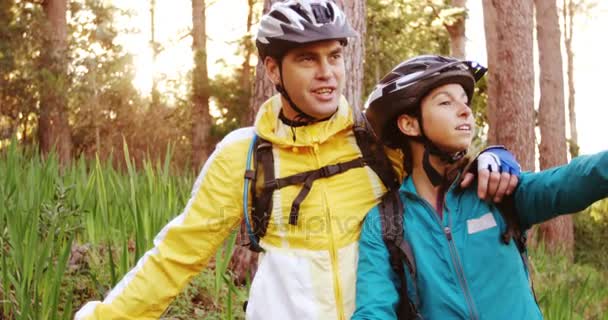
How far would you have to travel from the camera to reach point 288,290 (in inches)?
93.3

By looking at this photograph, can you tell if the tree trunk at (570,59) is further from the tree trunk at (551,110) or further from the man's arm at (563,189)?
the man's arm at (563,189)

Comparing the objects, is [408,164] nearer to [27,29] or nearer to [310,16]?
[310,16]

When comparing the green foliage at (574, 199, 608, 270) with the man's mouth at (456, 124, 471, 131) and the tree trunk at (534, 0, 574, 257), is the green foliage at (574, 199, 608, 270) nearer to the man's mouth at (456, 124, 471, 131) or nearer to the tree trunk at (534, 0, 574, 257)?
the tree trunk at (534, 0, 574, 257)

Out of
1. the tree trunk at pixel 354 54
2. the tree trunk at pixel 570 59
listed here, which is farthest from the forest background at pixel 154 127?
the tree trunk at pixel 570 59

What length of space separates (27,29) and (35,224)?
43.2 ft

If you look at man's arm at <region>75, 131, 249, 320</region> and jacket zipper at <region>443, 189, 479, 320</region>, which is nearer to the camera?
jacket zipper at <region>443, 189, 479, 320</region>

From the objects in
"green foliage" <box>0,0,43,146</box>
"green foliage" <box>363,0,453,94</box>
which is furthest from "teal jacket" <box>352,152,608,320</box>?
"green foliage" <box>0,0,43,146</box>

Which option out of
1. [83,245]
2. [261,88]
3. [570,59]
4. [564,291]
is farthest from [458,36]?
[570,59]

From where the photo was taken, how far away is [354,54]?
4289 millimetres

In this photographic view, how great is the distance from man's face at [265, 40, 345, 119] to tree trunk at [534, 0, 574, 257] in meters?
9.61

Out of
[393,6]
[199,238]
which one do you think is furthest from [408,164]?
[393,6]

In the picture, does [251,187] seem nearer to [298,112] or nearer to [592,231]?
[298,112]

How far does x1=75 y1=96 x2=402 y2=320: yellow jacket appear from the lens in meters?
2.37

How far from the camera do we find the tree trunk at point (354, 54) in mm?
4195
